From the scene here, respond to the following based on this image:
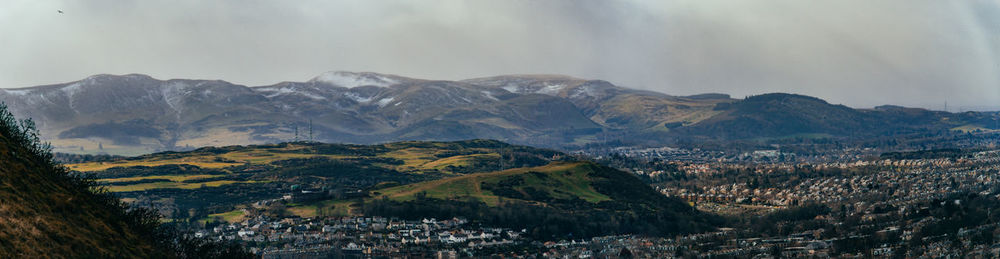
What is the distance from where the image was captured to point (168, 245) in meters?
81.8

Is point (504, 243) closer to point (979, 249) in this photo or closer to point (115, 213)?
point (979, 249)

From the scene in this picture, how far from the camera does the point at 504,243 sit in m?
196

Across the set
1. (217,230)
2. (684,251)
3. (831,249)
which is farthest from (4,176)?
(831,249)

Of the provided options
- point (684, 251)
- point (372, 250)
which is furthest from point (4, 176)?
point (684, 251)

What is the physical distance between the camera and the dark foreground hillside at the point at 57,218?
5803cm

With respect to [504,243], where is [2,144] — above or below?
above

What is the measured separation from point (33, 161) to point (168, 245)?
11.9 meters

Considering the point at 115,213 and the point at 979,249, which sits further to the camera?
the point at 979,249

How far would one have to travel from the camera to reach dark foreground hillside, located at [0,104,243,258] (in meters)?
58.0

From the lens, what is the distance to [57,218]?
6638 cm

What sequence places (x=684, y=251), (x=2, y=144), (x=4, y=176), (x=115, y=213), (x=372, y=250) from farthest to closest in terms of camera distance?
(x=684, y=251)
(x=372, y=250)
(x=115, y=213)
(x=2, y=144)
(x=4, y=176)

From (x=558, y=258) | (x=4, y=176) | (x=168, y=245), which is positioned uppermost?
(x=4, y=176)

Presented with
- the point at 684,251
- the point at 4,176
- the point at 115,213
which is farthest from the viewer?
the point at 684,251

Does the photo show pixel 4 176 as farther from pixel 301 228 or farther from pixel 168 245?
pixel 301 228
